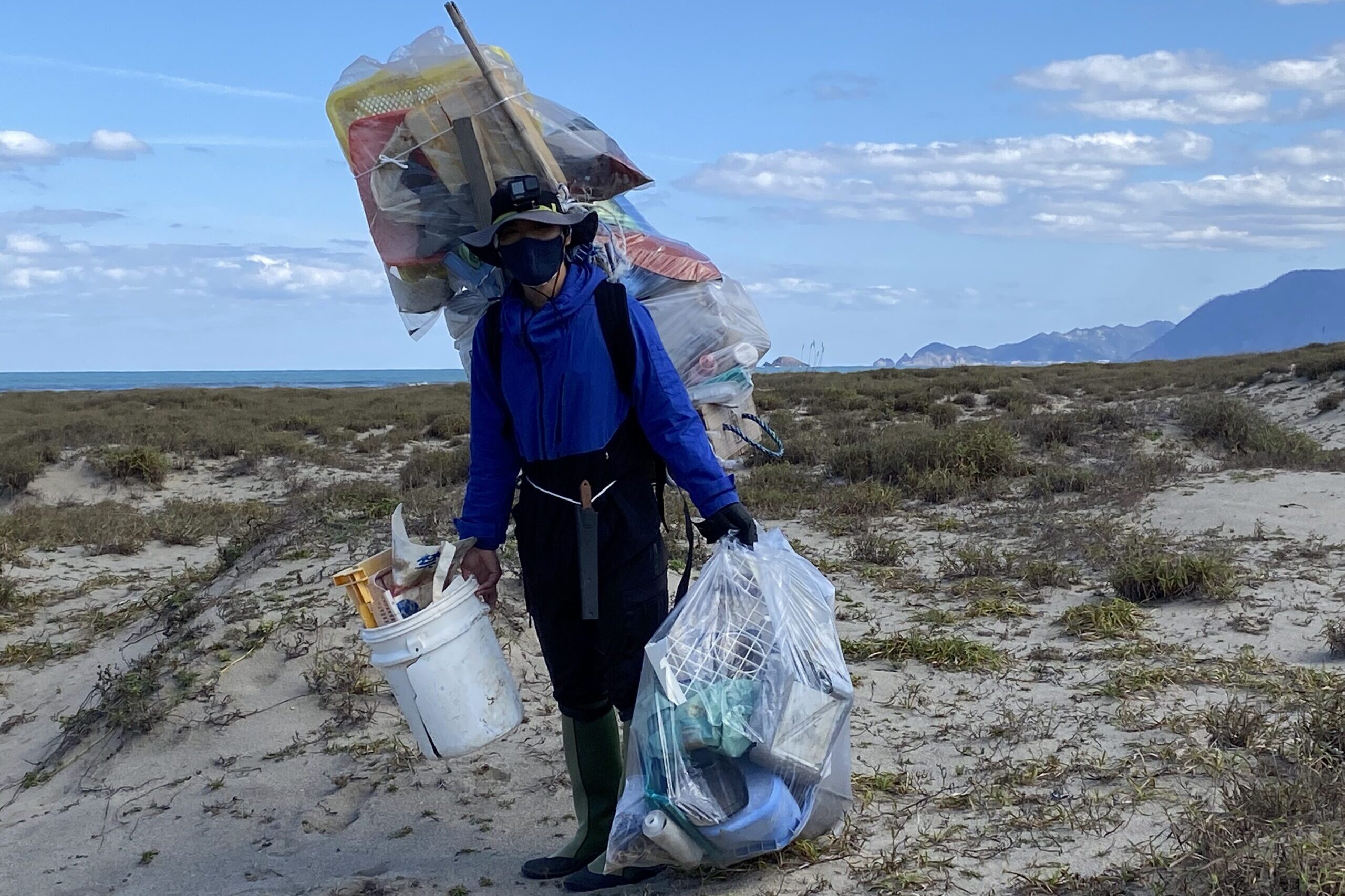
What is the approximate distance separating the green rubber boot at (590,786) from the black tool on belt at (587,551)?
18.8 inches

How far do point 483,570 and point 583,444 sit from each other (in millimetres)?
586

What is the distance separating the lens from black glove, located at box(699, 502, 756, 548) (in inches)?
114

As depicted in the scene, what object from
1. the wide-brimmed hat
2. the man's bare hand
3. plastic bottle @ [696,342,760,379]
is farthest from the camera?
plastic bottle @ [696,342,760,379]

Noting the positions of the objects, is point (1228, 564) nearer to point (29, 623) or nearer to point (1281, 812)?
point (1281, 812)

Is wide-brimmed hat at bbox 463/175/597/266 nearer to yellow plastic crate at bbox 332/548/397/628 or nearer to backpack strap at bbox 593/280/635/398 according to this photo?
backpack strap at bbox 593/280/635/398

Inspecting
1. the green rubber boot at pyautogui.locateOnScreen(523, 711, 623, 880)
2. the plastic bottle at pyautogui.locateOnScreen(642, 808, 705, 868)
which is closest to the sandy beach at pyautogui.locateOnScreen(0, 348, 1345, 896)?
the green rubber boot at pyautogui.locateOnScreen(523, 711, 623, 880)

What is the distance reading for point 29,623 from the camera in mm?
6598

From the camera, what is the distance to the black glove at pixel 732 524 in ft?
9.46

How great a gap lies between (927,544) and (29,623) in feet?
17.8

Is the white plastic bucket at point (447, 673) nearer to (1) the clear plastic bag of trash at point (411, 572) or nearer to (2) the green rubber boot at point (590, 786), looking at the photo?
(1) the clear plastic bag of trash at point (411, 572)

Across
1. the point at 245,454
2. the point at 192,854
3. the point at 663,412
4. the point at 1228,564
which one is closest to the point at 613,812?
the point at 663,412

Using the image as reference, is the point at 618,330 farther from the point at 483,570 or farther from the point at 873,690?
the point at 873,690

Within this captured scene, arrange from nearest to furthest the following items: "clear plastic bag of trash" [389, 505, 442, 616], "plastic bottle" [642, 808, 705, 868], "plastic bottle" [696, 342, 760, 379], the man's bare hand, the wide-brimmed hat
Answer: "plastic bottle" [642, 808, 705, 868] < the wide-brimmed hat < "clear plastic bag of trash" [389, 505, 442, 616] < the man's bare hand < "plastic bottle" [696, 342, 760, 379]

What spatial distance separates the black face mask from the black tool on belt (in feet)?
1.82
